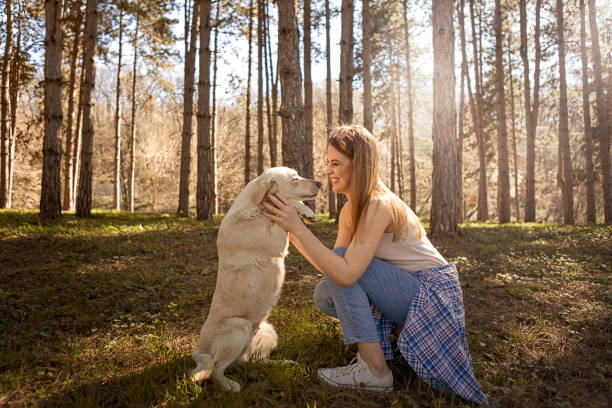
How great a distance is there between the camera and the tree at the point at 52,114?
9203 mm

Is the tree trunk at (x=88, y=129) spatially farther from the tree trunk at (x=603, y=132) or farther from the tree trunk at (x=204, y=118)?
the tree trunk at (x=603, y=132)

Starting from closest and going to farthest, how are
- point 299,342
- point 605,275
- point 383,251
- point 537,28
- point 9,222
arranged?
point 383,251 → point 299,342 → point 605,275 → point 9,222 → point 537,28

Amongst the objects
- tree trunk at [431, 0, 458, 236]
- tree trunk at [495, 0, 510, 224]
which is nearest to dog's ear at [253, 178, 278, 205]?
tree trunk at [431, 0, 458, 236]

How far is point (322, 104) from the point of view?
93.3 feet

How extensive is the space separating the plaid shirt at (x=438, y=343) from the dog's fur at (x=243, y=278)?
1039 millimetres

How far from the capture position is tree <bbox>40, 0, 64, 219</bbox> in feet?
30.2

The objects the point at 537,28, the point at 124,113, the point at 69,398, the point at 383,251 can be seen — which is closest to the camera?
the point at 69,398

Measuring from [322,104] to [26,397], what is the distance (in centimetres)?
2787

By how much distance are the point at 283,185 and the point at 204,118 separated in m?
9.65

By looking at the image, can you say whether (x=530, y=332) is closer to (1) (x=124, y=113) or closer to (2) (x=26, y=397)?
(2) (x=26, y=397)

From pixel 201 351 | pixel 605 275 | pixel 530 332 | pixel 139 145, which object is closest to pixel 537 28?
pixel 605 275

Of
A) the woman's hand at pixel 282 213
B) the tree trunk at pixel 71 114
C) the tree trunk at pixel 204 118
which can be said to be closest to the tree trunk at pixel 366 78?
the tree trunk at pixel 204 118

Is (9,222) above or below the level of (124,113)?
below

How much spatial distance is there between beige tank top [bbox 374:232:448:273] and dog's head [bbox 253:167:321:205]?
726mm
